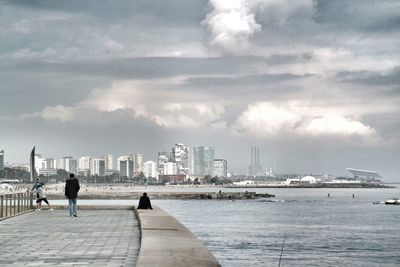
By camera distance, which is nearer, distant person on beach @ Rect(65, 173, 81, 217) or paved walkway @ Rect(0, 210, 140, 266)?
paved walkway @ Rect(0, 210, 140, 266)

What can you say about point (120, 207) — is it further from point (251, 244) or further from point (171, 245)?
point (171, 245)

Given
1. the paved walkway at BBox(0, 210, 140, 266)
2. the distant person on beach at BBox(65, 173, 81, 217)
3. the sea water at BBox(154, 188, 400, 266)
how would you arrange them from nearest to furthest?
the paved walkway at BBox(0, 210, 140, 266), the distant person on beach at BBox(65, 173, 81, 217), the sea water at BBox(154, 188, 400, 266)

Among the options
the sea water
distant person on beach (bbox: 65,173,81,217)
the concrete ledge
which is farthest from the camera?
the sea water

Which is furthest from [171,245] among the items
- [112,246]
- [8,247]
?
[8,247]

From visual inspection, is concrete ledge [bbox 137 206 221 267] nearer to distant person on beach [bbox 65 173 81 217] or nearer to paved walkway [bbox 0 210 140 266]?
paved walkway [bbox 0 210 140 266]

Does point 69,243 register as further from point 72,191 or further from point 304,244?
point 304,244

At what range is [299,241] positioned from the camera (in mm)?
61469

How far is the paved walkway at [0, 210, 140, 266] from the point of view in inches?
590

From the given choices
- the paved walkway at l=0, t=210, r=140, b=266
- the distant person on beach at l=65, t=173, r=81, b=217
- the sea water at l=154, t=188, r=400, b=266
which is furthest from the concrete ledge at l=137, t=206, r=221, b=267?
the sea water at l=154, t=188, r=400, b=266

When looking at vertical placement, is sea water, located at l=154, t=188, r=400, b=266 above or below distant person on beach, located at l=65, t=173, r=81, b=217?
below

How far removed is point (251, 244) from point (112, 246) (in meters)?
39.2

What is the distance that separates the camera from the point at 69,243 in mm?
19031

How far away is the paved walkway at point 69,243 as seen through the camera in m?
15.0

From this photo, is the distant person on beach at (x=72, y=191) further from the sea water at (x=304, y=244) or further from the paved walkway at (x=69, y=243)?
the sea water at (x=304, y=244)
